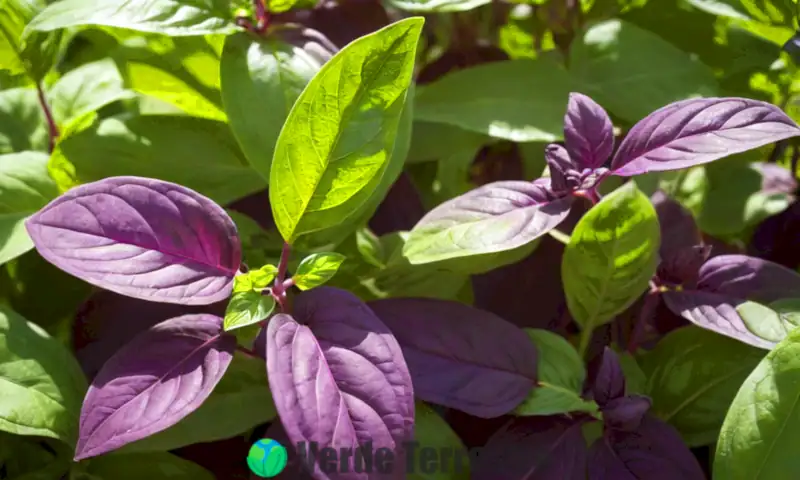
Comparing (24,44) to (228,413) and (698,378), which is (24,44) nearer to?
(228,413)

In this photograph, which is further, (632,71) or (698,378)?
(632,71)

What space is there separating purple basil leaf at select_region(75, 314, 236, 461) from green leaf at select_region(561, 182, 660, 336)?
0.78ft

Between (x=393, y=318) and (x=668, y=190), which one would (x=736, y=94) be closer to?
(x=668, y=190)

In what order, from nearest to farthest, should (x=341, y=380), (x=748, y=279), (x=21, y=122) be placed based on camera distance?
(x=341, y=380) → (x=748, y=279) → (x=21, y=122)

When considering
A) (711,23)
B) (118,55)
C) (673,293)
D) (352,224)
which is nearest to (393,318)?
(352,224)

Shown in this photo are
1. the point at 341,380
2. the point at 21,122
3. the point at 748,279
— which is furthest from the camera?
the point at 21,122

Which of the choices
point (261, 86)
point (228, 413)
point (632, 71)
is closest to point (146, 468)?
point (228, 413)

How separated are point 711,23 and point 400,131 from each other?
410mm

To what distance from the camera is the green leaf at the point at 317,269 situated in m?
0.43

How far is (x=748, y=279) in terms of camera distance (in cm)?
49

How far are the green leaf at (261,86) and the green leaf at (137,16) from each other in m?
0.03

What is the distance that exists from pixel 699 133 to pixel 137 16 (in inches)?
15.3

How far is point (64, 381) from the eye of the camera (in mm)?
456

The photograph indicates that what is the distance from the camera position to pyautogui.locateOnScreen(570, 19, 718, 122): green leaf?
0.61m
